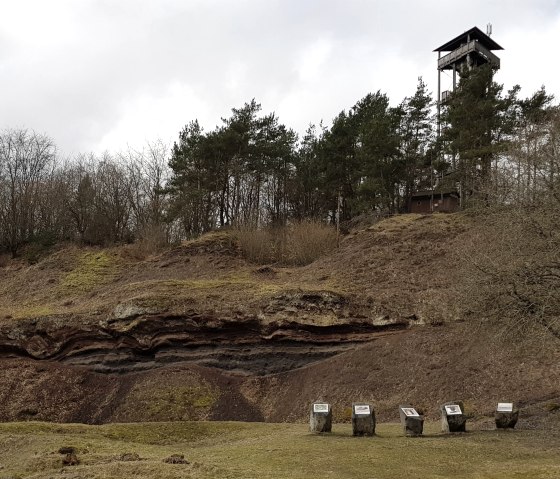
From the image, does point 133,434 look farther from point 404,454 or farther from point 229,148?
point 229,148

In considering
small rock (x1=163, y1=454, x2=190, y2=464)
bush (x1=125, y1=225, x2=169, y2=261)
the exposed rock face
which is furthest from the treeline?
small rock (x1=163, y1=454, x2=190, y2=464)

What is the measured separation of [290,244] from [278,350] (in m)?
13.2

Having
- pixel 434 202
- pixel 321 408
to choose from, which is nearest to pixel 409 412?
pixel 321 408

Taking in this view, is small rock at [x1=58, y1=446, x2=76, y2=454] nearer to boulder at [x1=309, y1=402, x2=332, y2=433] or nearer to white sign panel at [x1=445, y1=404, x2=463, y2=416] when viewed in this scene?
boulder at [x1=309, y1=402, x2=332, y2=433]

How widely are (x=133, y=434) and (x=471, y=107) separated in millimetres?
28507

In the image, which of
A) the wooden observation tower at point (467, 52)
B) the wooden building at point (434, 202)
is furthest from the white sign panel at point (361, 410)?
the wooden observation tower at point (467, 52)

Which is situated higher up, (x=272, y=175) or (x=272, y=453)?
(x=272, y=175)

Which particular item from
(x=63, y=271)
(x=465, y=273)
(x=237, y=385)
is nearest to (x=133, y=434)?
(x=237, y=385)

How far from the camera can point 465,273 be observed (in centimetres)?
1592

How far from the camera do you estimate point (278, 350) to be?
2436cm

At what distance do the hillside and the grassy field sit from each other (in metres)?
4.81

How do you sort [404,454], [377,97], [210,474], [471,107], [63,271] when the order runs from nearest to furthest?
[210,474] < [404,454] < [471,107] < [63,271] < [377,97]

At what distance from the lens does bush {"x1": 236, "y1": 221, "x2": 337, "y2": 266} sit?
35.6m

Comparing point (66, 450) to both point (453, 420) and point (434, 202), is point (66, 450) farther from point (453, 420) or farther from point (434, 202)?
point (434, 202)
